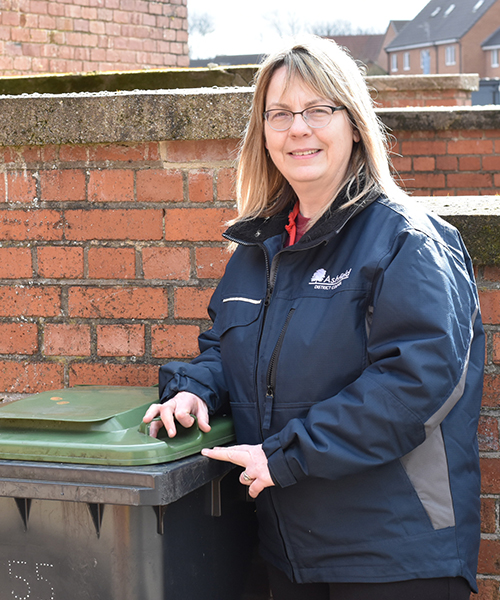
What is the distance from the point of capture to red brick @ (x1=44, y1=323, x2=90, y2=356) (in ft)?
7.97

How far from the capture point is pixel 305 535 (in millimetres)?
1597

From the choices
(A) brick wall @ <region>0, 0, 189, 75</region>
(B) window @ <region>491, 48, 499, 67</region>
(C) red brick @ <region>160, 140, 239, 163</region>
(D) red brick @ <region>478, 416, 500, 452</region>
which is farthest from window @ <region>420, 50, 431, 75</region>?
(D) red brick @ <region>478, 416, 500, 452</region>

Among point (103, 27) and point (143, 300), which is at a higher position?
point (103, 27)

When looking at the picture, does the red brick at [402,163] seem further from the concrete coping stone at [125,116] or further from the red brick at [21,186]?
the red brick at [21,186]

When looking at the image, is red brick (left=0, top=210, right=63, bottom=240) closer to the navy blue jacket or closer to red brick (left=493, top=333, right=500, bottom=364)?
the navy blue jacket

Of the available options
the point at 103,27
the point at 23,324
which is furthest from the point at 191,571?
the point at 103,27

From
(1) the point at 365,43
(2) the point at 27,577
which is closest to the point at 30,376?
(2) the point at 27,577

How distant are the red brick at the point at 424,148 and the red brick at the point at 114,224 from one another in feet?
8.72

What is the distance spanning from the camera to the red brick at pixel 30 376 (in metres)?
2.46

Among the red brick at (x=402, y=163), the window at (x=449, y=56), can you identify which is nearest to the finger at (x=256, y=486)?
the red brick at (x=402, y=163)

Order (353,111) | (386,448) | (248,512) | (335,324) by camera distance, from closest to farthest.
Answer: (386,448), (335,324), (353,111), (248,512)

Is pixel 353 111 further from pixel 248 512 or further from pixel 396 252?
pixel 248 512

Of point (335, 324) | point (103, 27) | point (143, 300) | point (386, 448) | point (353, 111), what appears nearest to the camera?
point (386, 448)

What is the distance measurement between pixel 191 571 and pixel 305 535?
0.34 meters
